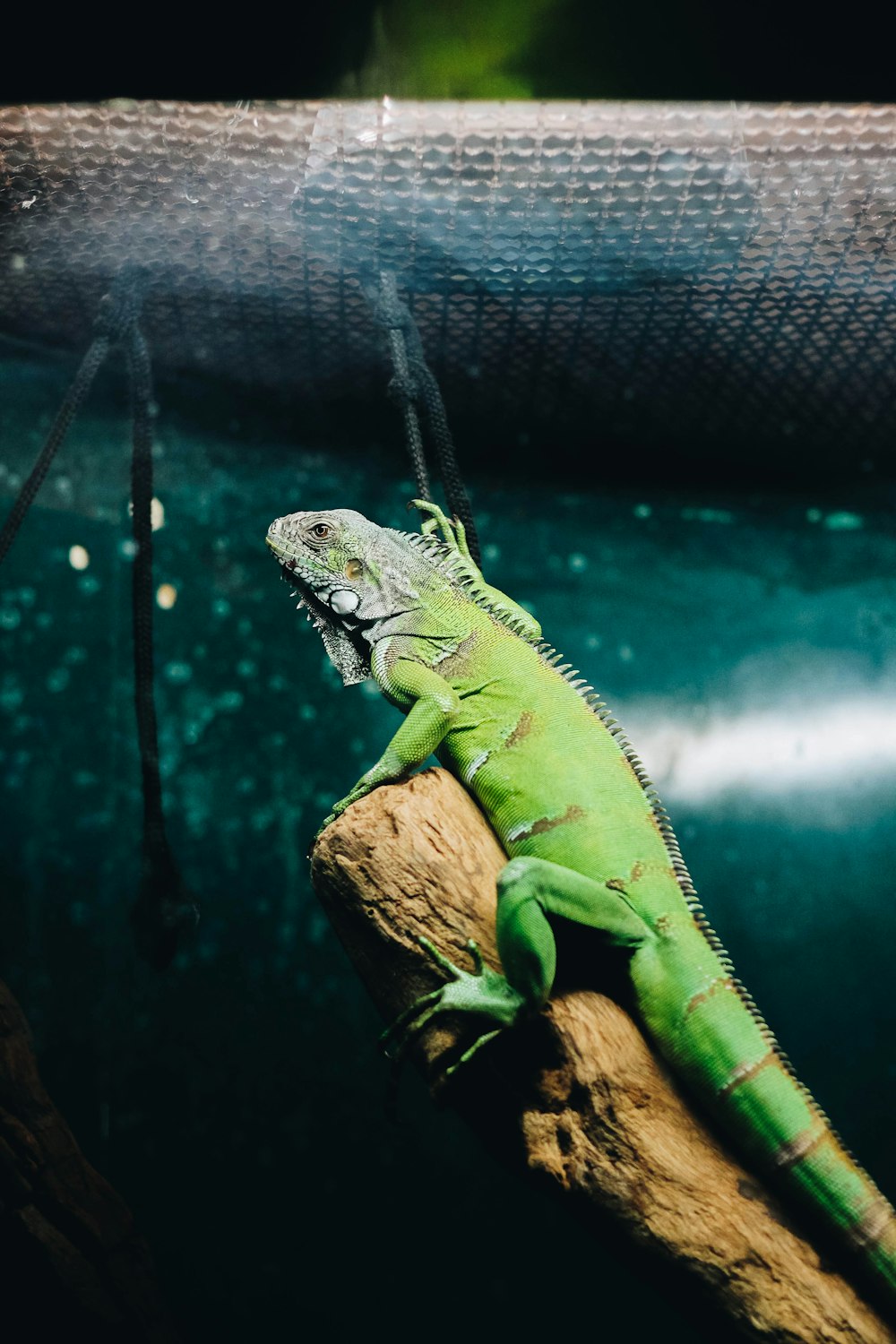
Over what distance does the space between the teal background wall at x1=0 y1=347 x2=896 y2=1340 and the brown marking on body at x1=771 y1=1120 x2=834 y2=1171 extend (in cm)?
178

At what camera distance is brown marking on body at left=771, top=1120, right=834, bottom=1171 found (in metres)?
1.32

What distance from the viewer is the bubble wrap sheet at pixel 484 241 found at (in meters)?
1.74

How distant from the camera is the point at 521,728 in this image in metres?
1.59

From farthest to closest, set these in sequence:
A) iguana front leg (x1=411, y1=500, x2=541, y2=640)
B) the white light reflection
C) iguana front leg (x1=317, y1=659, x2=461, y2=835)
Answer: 1. the white light reflection
2. iguana front leg (x1=411, y1=500, x2=541, y2=640)
3. iguana front leg (x1=317, y1=659, x2=461, y2=835)

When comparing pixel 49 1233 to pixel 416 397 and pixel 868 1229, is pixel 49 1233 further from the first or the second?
pixel 416 397

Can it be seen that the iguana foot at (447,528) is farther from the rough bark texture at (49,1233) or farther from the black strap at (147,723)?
the rough bark texture at (49,1233)

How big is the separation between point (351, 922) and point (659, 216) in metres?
1.77

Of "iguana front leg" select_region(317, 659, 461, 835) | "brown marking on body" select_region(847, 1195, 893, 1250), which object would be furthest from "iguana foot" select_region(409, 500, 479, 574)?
"brown marking on body" select_region(847, 1195, 893, 1250)

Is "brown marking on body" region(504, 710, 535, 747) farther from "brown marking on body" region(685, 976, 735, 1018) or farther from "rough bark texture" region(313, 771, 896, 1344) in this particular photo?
"brown marking on body" region(685, 976, 735, 1018)

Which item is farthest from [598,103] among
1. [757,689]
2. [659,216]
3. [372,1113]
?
[372,1113]

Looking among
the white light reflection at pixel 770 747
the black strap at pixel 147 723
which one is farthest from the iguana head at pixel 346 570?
the white light reflection at pixel 770 747

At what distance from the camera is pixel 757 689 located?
3266 millimetres

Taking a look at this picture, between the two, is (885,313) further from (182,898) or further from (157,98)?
(182,898)

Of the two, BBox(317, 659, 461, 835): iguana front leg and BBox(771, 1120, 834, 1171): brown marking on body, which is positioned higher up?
BBox(317, 659, 461, 835): iguana front leg
